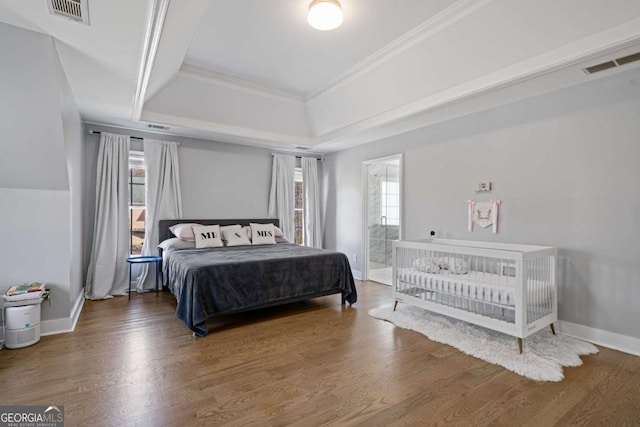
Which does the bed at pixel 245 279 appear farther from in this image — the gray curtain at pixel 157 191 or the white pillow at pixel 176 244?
the gray curtain at pixel 157 191

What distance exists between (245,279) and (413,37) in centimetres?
297

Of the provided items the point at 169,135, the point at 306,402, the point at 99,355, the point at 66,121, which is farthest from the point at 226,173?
the point at 306,402

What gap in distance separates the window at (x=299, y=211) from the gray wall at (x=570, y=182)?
2.83 metres

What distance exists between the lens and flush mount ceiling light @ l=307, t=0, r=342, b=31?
2.48 meters

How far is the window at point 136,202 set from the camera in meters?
4.73

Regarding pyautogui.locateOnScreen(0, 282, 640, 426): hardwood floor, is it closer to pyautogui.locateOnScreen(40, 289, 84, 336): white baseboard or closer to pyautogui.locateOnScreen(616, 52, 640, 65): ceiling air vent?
pyautogui.locateOnScreen(40, 289, 84, 336): white baseboard

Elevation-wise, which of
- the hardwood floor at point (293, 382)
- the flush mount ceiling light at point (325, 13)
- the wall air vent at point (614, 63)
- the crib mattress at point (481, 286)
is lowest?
the hardwood floor at point (293, 382)

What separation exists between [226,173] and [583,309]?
16.4 ft

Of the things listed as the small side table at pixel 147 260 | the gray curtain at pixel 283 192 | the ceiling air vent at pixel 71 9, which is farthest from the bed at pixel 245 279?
the ceiling air vent at pixel 71 9

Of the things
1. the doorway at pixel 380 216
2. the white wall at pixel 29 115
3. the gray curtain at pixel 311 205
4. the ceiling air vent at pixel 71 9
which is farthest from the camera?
the gray curtain at pixel 311 205

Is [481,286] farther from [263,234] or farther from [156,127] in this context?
[156,127]

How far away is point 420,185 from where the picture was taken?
4441 mm

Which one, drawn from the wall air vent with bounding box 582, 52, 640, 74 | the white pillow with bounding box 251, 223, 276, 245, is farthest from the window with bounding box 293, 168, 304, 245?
the wall air vent with bounding box 582, 52, 640, 74
